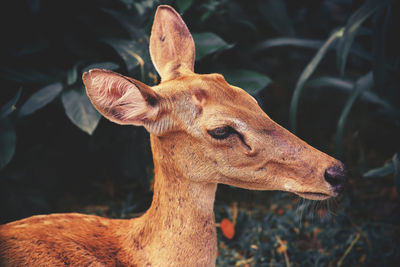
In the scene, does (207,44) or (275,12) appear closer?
(207,44)

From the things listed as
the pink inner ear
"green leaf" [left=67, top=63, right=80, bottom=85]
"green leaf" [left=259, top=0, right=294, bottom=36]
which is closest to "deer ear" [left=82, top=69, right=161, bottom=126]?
the pink inner ear

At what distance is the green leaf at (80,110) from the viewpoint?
7.52ft

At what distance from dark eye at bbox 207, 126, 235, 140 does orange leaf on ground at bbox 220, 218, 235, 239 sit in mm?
1601

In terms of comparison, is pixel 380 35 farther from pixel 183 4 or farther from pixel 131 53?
pixel 131 53

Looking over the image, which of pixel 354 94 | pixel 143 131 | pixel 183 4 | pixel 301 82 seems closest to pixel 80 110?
pixel 143 131

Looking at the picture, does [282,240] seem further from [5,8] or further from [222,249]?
[5,8]

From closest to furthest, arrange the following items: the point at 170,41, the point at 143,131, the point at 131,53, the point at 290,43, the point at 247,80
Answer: the point at 170,41 < the point at 143,131 < the point at 131,53 < the point at 247,80 < the point at 290,43

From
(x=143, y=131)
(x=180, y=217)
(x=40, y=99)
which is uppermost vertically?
(x=40, y=99)

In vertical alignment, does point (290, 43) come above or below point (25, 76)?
above

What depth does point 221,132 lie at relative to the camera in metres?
1.44

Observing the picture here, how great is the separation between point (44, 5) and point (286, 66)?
2.43 m

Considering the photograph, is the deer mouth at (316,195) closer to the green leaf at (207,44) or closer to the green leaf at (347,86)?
the green leaf at (207,44)

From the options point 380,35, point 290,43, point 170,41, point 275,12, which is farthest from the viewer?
point 275,12

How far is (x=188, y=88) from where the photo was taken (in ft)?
4.89
